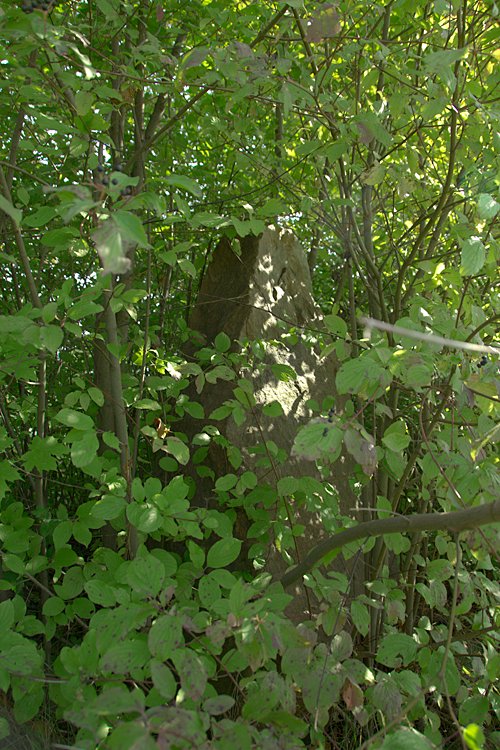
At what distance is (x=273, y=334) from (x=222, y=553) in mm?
1421

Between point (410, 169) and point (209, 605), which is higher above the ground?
point (410, 169)

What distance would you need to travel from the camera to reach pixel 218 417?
2.28 meters

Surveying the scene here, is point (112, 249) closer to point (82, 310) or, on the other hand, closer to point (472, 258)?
point (82, 310)

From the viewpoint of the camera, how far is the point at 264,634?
4.63 feet

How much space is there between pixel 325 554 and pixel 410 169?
1562 millimetres

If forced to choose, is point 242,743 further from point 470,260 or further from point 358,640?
point 358,640

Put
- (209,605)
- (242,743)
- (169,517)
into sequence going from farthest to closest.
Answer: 1. (169,517)
2. (209,605)
3. (242,743)

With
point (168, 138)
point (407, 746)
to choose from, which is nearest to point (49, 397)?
point (168, 138)

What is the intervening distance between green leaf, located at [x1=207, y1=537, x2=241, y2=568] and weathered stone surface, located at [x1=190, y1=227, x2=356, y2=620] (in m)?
0.87

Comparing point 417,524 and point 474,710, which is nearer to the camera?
point 417,524

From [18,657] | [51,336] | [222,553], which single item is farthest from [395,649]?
[51,336]

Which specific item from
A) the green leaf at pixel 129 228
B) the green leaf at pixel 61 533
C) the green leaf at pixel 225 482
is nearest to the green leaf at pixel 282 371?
the green leaf at pixel 225 482

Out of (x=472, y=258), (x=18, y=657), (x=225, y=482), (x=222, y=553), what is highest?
(x=472, y=258)

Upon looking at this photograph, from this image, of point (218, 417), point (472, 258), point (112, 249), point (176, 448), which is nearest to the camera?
point (112, 249)
